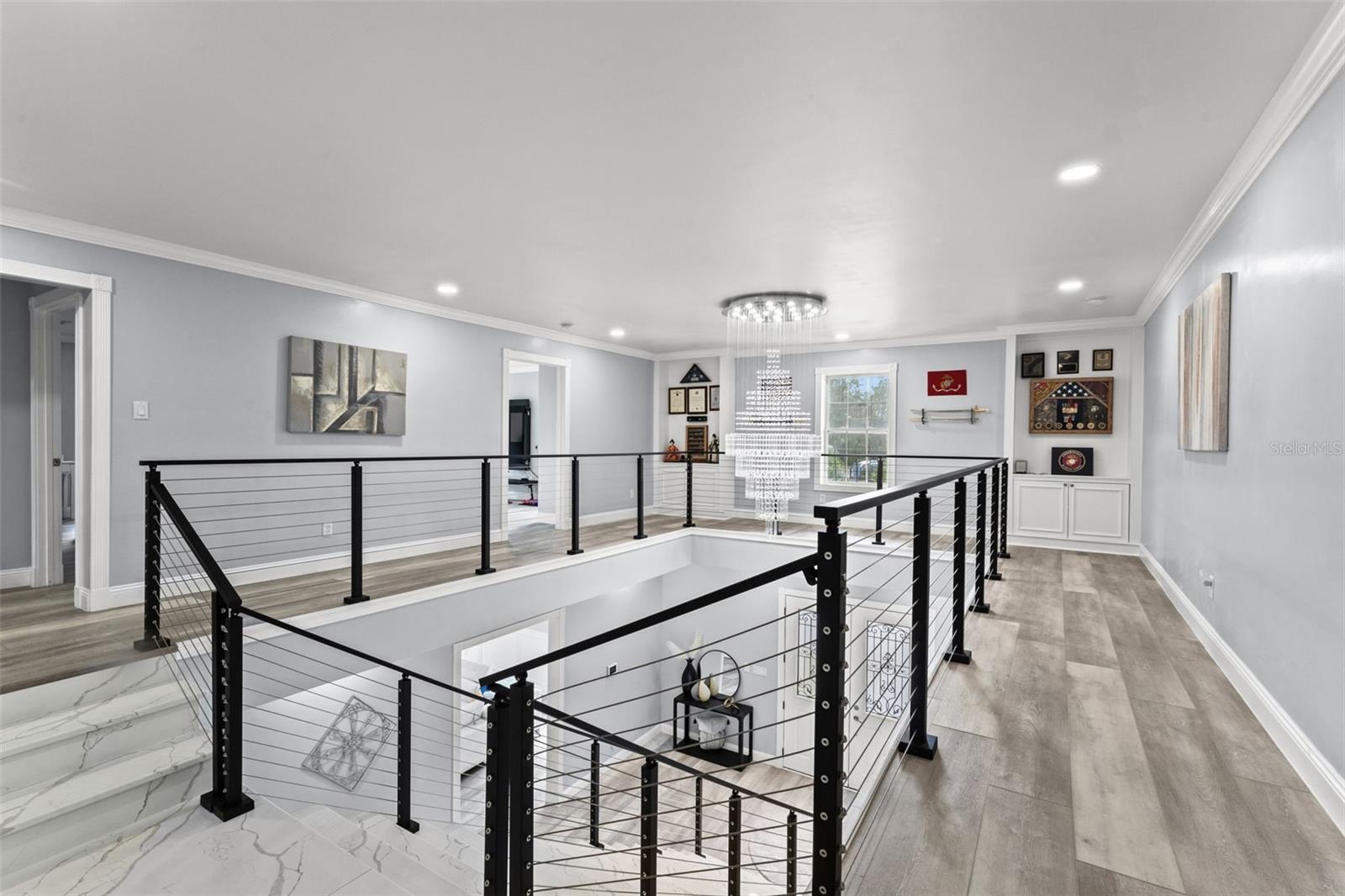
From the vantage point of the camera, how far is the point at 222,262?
13.9 feet

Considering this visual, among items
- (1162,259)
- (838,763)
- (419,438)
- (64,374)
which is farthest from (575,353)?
(838,763)

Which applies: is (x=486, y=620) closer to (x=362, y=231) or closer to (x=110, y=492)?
(x=110, y=492)

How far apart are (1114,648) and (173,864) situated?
4.18m

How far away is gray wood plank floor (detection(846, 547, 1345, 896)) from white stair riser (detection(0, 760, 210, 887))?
112 inches

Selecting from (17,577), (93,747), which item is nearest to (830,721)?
(93,747)

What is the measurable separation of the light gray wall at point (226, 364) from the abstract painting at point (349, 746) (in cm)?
164

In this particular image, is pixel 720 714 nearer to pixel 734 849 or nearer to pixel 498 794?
pixel 734 849

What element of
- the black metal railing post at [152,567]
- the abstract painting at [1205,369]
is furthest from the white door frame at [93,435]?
the abstract painting at [1205,369]

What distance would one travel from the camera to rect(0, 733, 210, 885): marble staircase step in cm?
229

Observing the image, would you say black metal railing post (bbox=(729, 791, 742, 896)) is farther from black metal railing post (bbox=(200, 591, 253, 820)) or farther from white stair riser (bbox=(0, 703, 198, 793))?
white stair riser (bbox=(0, 703, 198, 793))

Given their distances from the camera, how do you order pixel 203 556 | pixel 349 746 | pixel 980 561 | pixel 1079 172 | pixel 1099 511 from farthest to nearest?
1. pixel 1099 511
2. pixel 349 746
3. pixel 980 561
4. pixel 1079 172
5. pixel 203 556

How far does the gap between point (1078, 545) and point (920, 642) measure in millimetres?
5223

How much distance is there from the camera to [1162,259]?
4.14 meters

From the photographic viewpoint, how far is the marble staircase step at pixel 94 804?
2287mm
